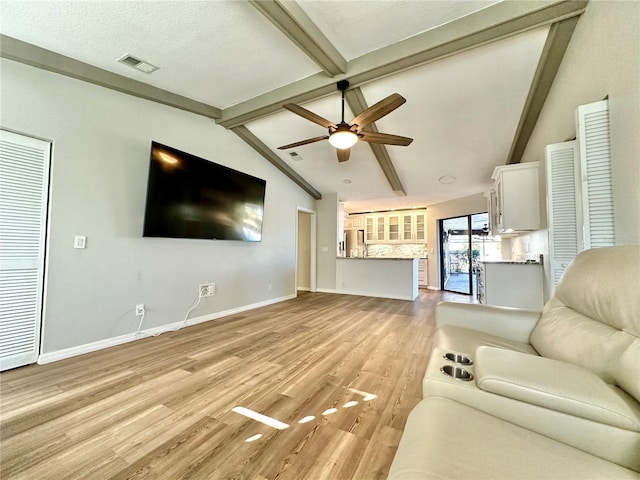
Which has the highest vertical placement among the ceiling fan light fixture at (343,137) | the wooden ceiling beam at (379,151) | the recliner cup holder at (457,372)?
the wooden ceiling beam at (379,151)

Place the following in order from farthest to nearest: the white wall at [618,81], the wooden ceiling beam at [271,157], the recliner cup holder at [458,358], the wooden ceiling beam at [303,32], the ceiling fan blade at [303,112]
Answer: the wooden ceiling beam at [271,157]
the ceiling fan blade at [303,112]
the wooden ceiling beam at [303,32]
the white wall at [618,81]
the recliner cup holder at [458,358]

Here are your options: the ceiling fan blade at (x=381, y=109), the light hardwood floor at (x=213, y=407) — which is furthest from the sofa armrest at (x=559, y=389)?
the ceiling fan blade at (x=381, y=109)

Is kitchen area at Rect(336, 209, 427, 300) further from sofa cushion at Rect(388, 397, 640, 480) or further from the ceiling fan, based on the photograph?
sofa cushion at Rect(388, 397, 640, 480)

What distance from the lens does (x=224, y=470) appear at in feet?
3.92

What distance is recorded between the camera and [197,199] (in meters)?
3.34

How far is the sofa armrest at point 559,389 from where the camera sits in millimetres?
759

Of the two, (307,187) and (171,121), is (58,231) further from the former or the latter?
(307,187)

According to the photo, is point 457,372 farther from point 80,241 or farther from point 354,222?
point 354,222

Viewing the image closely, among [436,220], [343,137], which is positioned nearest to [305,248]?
[436,220]

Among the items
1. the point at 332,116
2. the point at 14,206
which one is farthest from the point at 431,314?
the point at 14,206

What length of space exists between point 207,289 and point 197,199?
134cm

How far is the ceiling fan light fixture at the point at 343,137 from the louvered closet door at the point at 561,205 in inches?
75.6

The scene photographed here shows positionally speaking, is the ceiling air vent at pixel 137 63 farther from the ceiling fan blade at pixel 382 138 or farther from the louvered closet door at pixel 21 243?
the ceiling fan blade at pixel 382 138

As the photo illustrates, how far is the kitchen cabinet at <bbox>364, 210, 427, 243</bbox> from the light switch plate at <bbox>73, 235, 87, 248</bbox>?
23.4 ft
